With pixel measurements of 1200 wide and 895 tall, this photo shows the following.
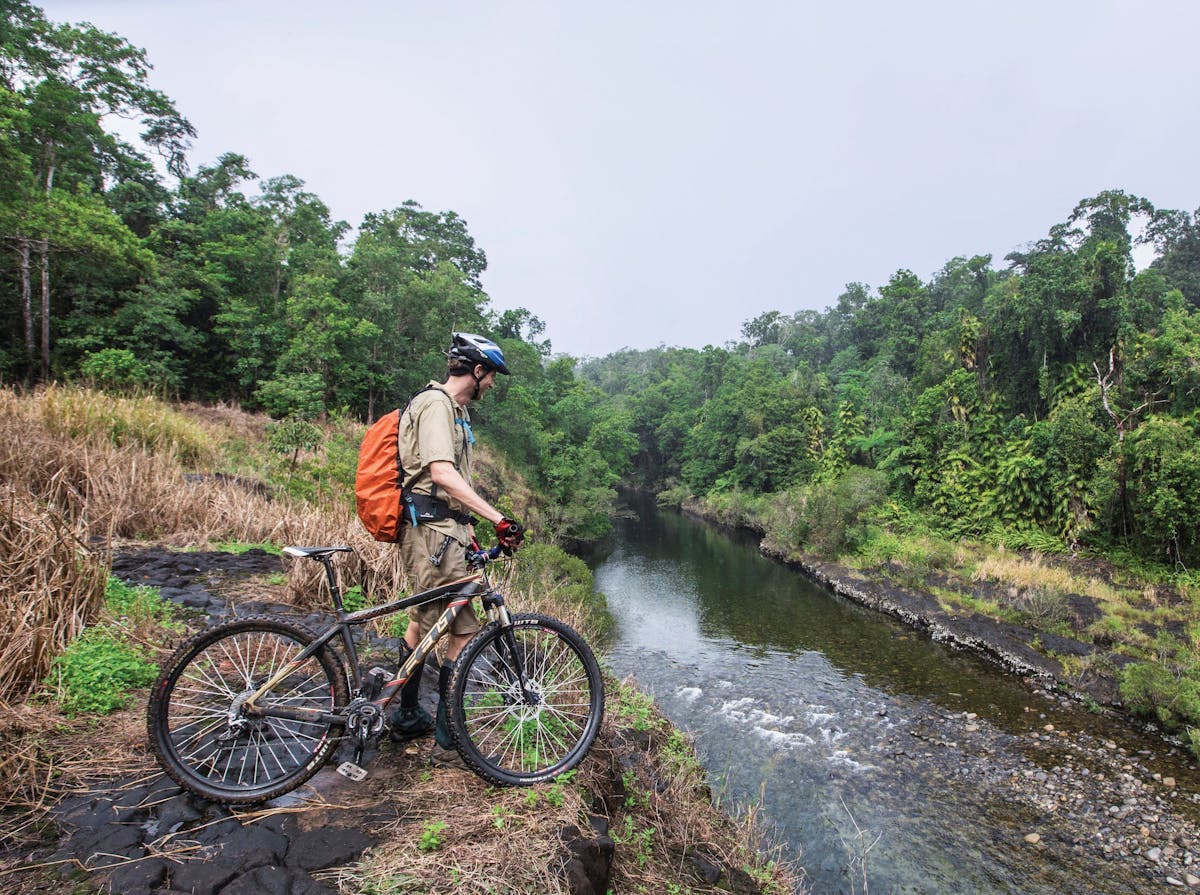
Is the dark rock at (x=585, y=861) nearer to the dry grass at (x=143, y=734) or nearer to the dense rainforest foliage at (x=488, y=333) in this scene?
the dry grass at (x=143, y=734)

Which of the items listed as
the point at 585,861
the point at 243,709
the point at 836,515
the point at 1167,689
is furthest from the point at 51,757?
the point at 836,515

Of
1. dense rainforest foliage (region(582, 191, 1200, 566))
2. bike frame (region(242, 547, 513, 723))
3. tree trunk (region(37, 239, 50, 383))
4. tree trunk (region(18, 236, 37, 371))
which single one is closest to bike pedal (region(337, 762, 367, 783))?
bike frame (region(242, 547, 513, 723))

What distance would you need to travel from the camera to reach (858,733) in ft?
34.2

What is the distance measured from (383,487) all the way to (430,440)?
34 centimetres

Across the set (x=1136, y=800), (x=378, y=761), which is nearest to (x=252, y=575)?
(x=378, y=761)

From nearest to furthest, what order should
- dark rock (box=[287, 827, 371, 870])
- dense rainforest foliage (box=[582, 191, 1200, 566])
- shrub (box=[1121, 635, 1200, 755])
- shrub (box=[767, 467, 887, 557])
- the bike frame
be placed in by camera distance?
dark rock (box=[287, 827, 371, 870])
the bike frame
shrub (box=[1121, 635, 1200, 755])
dense rainforest foliage (box=[582, 191, 1200, 566])
shrub (box=[767, 467, 887, 557])

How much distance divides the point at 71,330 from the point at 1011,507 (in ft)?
107

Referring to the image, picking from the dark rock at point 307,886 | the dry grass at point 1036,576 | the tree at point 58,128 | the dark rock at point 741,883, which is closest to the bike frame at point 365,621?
the dark rock at point 307,886

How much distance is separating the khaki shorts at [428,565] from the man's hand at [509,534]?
26 cm

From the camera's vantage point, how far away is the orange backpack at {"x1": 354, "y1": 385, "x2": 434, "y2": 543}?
2.58 meters

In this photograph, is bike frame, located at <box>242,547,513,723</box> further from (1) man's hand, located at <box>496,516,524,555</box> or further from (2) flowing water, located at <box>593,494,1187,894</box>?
(2) flowing water, located at <box>593,494,1187,894</box>

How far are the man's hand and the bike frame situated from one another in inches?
9.8

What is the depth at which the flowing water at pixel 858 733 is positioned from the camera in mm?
7086

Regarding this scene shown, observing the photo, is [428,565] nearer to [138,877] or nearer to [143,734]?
[138,877]
